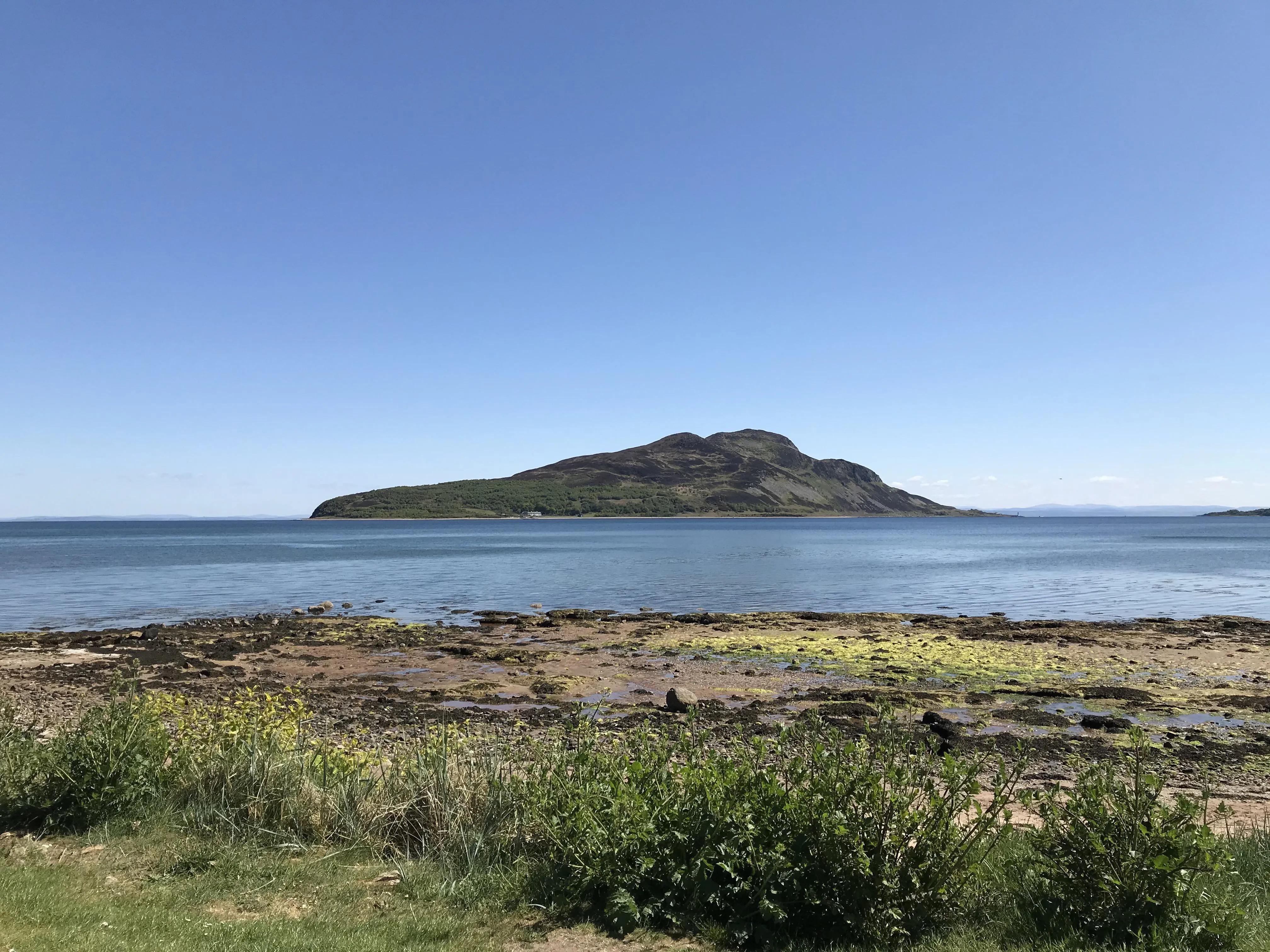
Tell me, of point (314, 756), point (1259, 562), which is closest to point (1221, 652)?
point (314, 756)

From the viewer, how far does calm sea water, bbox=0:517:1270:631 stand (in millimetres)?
44281

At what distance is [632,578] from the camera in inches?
2456

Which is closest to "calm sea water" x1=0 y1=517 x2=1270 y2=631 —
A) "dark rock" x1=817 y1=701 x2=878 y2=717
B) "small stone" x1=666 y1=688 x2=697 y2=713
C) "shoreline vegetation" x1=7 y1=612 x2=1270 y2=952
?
"dark rock" x1=817 y1=701 x2=878 y2=717

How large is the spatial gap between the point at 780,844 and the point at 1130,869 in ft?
8.93

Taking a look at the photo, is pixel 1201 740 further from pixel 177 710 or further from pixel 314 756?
Answer: pixel 177 710

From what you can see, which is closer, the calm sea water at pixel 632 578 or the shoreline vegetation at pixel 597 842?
the shoreline vegetation at pixel 597 842

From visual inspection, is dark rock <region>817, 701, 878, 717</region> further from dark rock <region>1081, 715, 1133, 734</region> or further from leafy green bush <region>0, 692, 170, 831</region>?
leafy green bush <region>0, 692, 170, 831</region>

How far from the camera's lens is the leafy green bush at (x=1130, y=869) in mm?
5941

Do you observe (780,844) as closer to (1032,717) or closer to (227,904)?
(227,904)

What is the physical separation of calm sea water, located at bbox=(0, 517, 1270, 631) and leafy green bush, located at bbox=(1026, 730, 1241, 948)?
3654 centimetres

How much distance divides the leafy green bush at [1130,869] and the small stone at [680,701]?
13.5 metres

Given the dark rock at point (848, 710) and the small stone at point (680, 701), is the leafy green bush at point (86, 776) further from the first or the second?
the dark rock at point (848, 710)

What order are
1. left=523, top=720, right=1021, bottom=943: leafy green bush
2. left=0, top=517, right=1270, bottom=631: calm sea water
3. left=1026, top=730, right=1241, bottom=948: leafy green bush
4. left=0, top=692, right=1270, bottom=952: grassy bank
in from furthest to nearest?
left=0, top=517, right=1270, bottom=631: calm sea water
left=523, top=720, right=1021, bottom=943: leafy green bush
left=0, top=692, right=1270, bottom=952: grassy bank
left=1026, top=730, right=1241, bottom=948: leafy green bush

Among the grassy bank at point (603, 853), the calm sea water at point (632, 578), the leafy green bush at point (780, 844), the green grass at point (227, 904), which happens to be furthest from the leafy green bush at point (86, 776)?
the calm sea water at point (632, 578)
